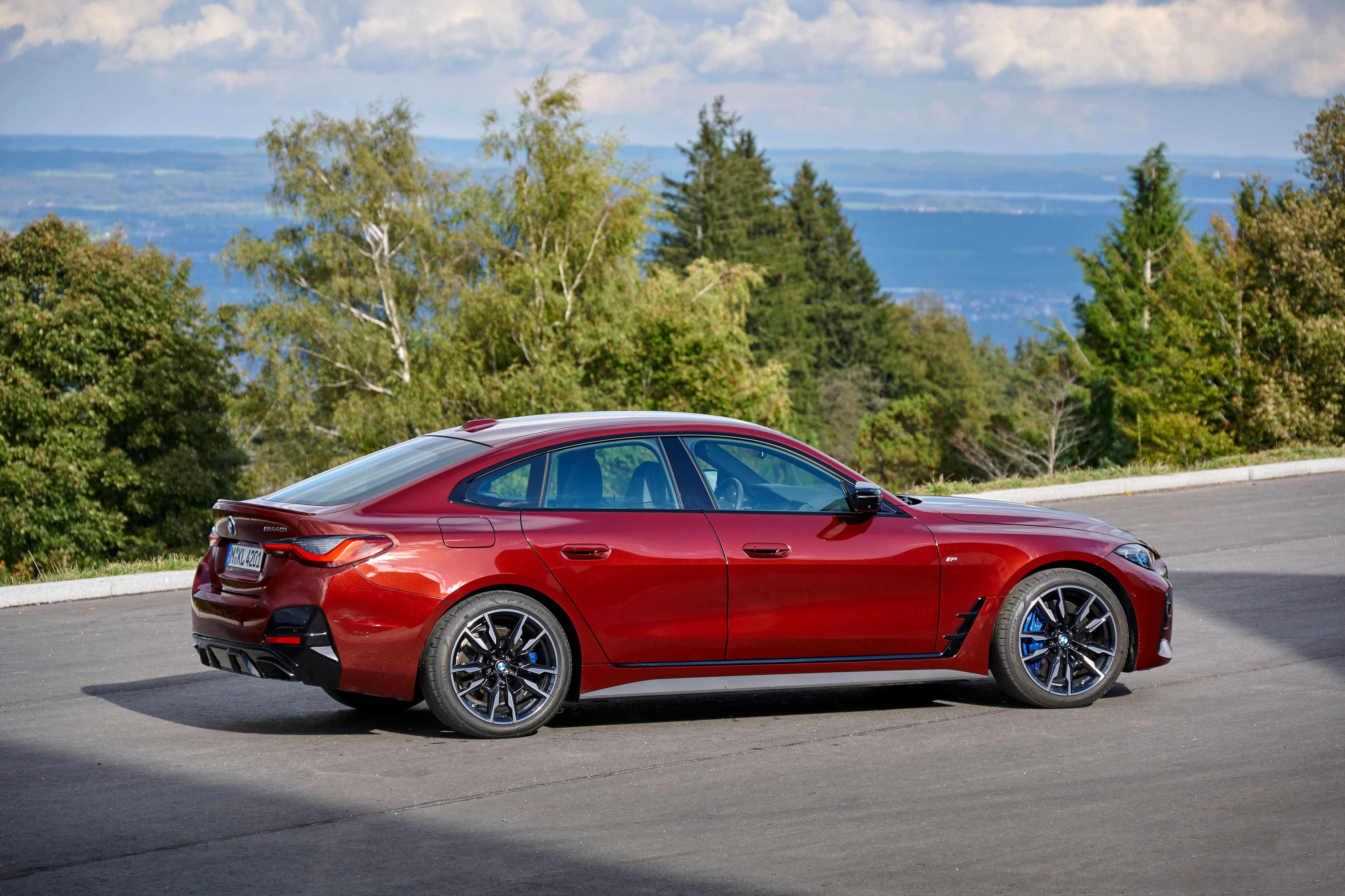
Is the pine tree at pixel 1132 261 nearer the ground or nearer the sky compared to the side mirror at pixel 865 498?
nearer the sky

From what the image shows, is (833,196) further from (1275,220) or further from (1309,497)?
(1309,497)

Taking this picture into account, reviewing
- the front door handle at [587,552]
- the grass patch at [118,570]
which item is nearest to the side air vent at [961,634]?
the front door handle at [587,552]

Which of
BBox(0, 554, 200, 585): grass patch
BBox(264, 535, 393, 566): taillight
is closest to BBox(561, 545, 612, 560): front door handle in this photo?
BBox(264, 535, 393, 566): taillight

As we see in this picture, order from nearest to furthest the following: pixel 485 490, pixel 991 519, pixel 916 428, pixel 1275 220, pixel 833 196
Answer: pixel 485 490 → pixel 991 519 → pixel 1275 220 → pixel 916 428 → pixel 833 196

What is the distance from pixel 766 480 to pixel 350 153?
43014 millimetres

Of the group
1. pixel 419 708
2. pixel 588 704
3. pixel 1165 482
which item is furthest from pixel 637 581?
pixel 1165 482

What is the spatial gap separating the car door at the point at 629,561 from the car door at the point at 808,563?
128 millimetres

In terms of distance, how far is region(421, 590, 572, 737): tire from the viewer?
6.12 metres

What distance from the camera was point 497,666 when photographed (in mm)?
6227

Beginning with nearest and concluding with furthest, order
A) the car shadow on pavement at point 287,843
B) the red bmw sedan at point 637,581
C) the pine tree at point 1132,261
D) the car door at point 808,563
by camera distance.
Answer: the car shadow on pavement at point 287,843 < the red bmw sedan at point 637,581 < the car door at point 808,563 < the pine tree at point 1132,261

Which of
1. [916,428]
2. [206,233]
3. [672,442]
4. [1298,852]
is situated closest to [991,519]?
[672,442]

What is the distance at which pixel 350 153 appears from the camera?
1842 inches

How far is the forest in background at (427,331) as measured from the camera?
117 feet

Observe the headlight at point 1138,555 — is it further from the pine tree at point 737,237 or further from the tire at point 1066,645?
the pine tree at point 737,237
